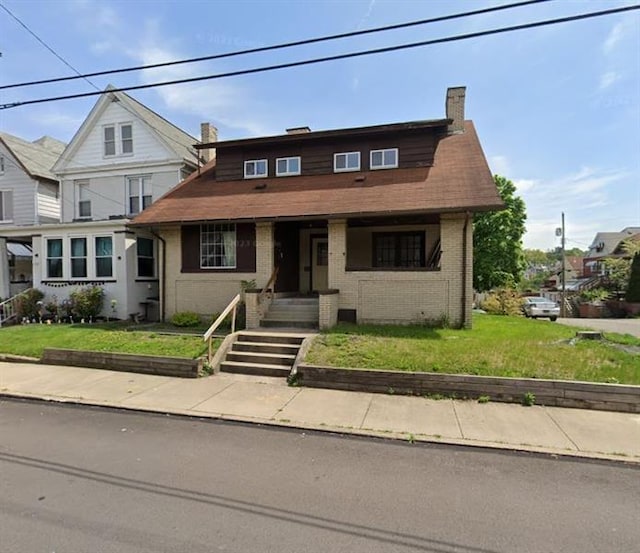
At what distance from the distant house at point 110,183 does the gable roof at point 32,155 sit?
4.03ft

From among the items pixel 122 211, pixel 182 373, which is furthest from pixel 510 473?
pixel 122 211

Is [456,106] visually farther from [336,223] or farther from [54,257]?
[54,257]

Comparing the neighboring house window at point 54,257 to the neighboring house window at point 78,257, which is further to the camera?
the neighboring house window at point 54,257

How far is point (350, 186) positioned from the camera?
12.7 metres

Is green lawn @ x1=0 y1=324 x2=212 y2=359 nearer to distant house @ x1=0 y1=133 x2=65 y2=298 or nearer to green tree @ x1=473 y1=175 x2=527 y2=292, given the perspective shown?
distant house @ x1=0 y1=133 x2=65 y2=298

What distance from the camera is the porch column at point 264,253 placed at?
12.2m

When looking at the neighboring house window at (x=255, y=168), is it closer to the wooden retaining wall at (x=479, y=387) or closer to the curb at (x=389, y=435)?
the wooden retaining wall at (x=479, y=387)

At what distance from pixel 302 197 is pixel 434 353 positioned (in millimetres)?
6849

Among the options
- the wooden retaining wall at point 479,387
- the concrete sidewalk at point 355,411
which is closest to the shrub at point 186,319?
the concrete sidewalk at point 355,411

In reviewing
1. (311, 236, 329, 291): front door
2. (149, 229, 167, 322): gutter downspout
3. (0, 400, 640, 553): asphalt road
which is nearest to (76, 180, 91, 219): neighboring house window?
(149, 229, 167, 322): gutter downspout

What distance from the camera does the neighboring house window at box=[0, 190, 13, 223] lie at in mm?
19172

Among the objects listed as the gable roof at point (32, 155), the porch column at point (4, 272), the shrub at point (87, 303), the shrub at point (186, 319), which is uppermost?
the gable roof at point (32, 155)

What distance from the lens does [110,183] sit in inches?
712

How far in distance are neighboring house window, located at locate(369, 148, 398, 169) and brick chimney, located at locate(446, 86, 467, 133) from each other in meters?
3.25
